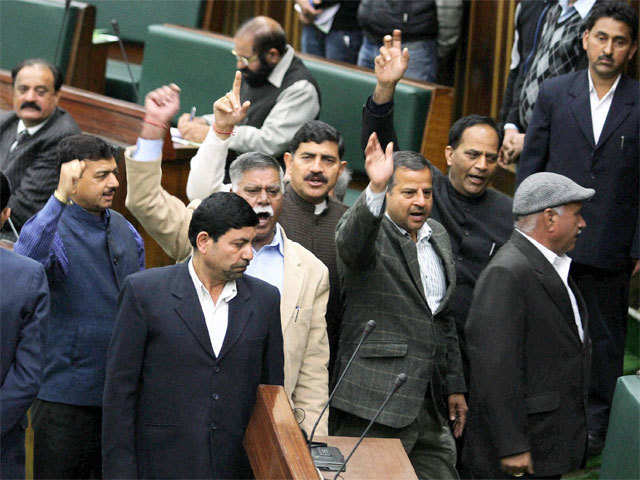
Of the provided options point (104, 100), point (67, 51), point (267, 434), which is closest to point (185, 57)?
point (67, 51)

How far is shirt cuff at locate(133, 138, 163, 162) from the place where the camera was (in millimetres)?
2441

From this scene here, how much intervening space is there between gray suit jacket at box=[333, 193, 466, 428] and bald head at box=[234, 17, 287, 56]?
1357mm

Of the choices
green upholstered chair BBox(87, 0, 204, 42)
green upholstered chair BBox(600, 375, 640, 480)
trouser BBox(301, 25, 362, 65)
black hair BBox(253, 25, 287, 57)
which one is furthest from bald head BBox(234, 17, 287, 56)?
green upholstered chair BBox(87, 0, 204, 42)

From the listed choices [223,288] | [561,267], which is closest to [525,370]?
[561,267]

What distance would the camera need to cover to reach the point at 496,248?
3008 mm

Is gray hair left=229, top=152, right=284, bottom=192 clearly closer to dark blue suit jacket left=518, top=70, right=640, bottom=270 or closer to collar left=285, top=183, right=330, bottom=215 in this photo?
collar left=285, top=183, right=330, bottom=215

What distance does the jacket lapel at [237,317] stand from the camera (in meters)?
2.07

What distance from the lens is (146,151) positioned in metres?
2.45

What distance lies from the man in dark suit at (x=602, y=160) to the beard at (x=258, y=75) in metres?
1.01

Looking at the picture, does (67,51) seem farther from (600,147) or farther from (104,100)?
(600,147)

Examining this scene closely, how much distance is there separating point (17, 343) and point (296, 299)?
2.11 ft

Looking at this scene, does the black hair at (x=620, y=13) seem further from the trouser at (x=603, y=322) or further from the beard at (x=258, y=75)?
the beard at (x=258, y=75)

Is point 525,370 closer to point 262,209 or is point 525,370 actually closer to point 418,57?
point 262,209

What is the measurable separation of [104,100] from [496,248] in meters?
1.64
